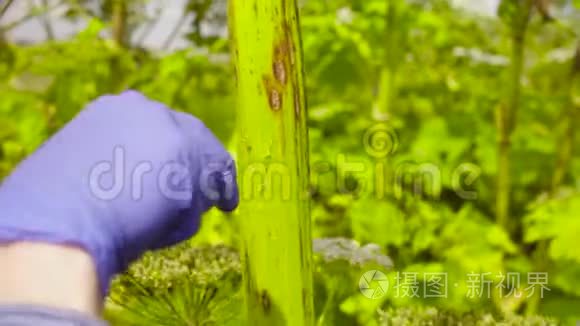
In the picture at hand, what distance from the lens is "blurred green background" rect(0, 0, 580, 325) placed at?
800 millimetres

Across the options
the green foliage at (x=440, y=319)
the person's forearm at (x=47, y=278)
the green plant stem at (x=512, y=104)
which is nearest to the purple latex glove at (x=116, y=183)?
the person's forearm at (x=47, y=278)

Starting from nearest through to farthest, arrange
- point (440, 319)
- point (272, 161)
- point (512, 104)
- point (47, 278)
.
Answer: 1. point (47, 278)
2. point (272, 161)
3. point (440, 319)
4. point (512, 104)

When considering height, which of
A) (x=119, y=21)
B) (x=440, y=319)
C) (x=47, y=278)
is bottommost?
(x=440, y=319)

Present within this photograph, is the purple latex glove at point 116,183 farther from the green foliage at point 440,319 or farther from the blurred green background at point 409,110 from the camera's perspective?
the blurred green background at point 409,110

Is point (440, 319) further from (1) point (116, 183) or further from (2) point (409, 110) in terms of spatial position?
(2) point (409, 110)

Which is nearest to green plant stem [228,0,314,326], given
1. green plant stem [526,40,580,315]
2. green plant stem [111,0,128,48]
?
green plant stem [526,40,580,315]

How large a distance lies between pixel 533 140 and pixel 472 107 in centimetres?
11

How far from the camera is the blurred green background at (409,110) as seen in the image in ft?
2.62

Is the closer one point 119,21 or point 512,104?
point 512,104

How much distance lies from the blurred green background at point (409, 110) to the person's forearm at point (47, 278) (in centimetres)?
39

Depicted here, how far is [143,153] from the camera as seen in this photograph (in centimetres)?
36

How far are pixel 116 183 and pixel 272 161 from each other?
4.1 inches

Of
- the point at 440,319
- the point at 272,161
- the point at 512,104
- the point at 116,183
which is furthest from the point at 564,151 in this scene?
the point at 116,183

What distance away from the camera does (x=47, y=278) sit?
306mm
